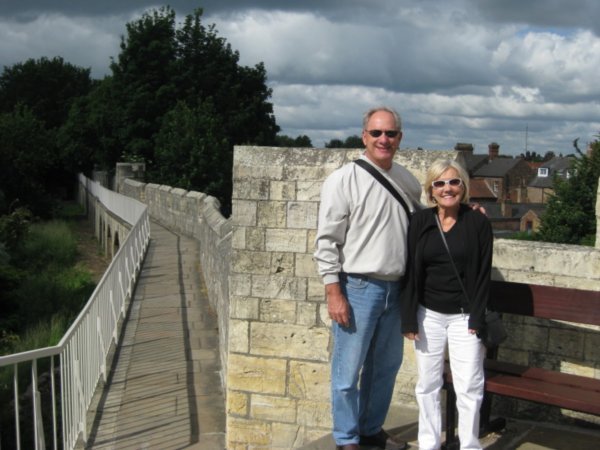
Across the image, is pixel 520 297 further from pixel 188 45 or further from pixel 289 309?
pixel 188 45

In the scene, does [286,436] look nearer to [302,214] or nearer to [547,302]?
[302,214]

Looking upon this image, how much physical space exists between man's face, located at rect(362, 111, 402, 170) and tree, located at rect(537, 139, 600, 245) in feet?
106

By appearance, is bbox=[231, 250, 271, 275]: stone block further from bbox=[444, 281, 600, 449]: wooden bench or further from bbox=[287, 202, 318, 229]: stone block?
bbox=[444, 281, 600, 449]: wooden bench

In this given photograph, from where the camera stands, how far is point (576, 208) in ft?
115

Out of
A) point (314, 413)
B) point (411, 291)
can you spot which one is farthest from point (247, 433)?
point (411, 291)

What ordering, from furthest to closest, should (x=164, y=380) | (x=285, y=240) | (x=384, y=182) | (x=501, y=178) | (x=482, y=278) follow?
(x=501, y=178)
(x=164, y=380)
(x=285, y=240)
(x=384, y=182)
(x=482, y=278)

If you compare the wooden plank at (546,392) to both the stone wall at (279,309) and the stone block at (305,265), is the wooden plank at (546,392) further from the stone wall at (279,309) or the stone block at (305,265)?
the stone block at (305,265)

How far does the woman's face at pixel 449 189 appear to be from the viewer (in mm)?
3672

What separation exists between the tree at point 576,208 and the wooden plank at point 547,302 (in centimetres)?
3151

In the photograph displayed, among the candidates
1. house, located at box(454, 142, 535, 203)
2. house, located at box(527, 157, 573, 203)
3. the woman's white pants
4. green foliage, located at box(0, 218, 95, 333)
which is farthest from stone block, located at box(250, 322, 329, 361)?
house, located at box(527, 157, 573, 203)

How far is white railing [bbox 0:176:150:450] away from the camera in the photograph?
459 cm

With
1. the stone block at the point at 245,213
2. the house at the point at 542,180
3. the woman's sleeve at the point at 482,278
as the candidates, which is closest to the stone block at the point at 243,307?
the stone block at the point at 245,213

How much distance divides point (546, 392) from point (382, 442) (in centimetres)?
94

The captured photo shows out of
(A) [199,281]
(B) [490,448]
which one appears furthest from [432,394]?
(A) [199,281]
